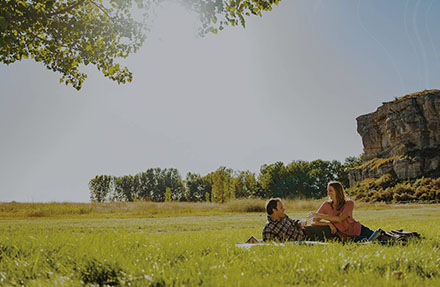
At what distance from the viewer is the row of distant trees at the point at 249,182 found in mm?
94750

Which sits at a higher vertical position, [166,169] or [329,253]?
[166,169]

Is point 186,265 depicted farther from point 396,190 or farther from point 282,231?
point 396,190

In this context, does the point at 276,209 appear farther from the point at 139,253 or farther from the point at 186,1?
the point at 186,1

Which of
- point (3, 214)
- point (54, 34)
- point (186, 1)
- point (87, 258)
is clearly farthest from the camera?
point (3, 214)

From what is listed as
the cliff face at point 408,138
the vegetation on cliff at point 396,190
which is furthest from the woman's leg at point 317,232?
the cliff face at point 408,138

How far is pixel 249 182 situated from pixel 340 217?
86.0 metres

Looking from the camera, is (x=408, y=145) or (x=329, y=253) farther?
(x=408, y=145)

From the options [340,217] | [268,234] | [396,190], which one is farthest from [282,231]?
[396,190]

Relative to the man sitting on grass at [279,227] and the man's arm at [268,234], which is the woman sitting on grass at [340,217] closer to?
the man sitting on grass at [279,227]

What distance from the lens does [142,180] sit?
115812 mm

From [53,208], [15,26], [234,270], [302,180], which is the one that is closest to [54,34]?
[15,26]

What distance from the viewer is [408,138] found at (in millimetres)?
61156

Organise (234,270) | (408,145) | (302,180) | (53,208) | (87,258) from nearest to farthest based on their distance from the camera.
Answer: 1. (234,270)
2. (87,258)
3. (53,208)
4. (408,145)
5. (302,180)

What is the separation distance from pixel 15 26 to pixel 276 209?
6.48 meters
